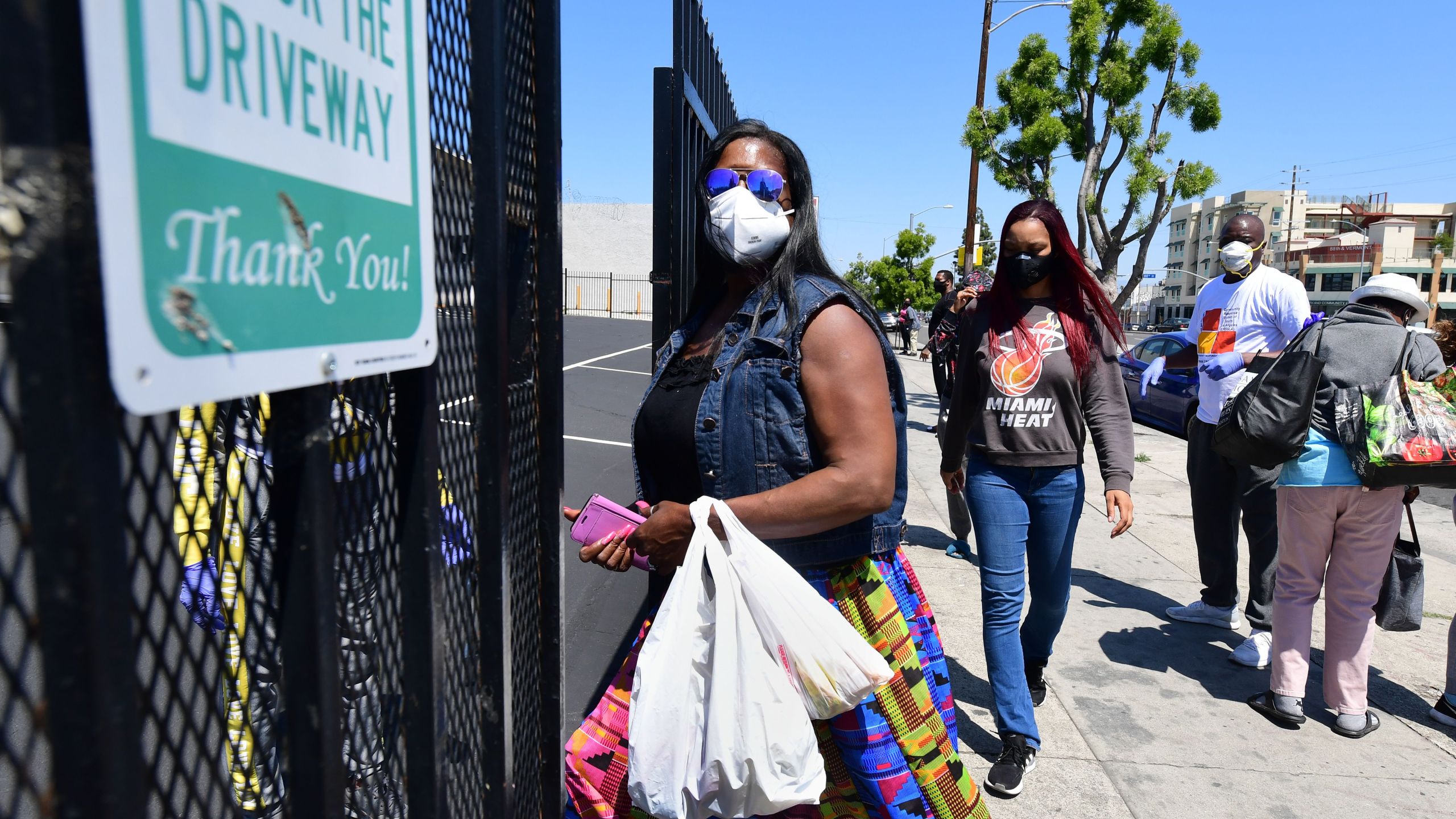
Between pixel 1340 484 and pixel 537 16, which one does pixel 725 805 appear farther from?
pixel 1340 484

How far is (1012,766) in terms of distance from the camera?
10.1 feet

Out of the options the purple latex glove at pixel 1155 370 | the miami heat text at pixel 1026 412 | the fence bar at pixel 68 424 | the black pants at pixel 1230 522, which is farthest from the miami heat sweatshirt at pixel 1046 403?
the fence bar at pixel 68 424

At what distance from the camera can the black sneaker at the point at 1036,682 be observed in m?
3.63

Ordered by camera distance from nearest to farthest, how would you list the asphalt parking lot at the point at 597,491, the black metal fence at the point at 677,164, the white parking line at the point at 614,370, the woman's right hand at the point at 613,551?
the woman's right hand at the point at 613,551 → the black metal fence at the point at 677,164 → the asphalt parking lot at the point at 597,491 → the white parking line at the point at 614,370

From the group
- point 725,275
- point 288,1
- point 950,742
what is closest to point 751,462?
point 725,275

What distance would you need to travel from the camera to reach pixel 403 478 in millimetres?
1069

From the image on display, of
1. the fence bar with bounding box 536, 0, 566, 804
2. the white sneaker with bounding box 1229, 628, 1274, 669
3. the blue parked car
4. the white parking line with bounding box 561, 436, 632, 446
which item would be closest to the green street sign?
the fence bar with bounding box 536, 0, 566, 804

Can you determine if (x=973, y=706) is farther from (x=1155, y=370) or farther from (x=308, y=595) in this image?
(x=308, y=595)

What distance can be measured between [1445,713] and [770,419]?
3577mm

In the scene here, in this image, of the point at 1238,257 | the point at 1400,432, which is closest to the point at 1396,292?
the point at 1400,432

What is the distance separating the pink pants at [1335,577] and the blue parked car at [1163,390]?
24.4ft

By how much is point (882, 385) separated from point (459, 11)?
1.05 m

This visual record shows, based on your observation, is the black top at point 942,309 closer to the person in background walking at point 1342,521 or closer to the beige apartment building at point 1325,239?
the person in background walking at point 1342,521

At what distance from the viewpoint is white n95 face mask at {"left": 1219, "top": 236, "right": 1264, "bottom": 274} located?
4.54m
